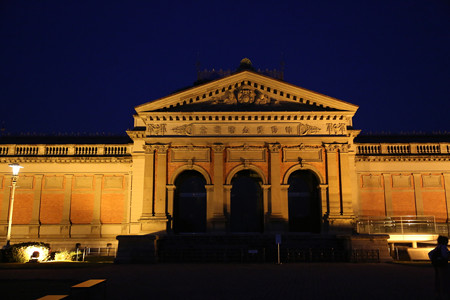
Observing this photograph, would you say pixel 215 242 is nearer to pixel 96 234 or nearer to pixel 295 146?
pixel 295 146

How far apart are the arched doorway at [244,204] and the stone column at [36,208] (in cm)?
1550

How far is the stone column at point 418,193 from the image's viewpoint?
3491cm

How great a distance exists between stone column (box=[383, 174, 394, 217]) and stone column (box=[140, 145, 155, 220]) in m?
18.8

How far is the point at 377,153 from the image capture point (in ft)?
117

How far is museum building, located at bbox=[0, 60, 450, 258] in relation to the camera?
30016 millimetres

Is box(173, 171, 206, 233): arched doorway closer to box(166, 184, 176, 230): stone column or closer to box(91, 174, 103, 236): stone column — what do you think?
box(166, 184, 176, 230): stone column

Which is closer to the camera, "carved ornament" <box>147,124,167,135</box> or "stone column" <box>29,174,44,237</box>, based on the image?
"carved ornament" <box>147,124,167,135</box>

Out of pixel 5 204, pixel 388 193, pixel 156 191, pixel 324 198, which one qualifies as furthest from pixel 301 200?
pixel 5 204

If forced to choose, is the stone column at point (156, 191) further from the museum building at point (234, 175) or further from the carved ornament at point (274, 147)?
the carved ornament at point (274, 147)

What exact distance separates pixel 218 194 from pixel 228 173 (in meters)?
1.66

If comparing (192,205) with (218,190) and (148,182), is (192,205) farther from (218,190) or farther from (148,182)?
(148,182)

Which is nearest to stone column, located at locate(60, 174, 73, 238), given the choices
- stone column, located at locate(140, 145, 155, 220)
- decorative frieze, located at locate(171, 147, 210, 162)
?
stone column, located at locate(140, 145, 155, 220)

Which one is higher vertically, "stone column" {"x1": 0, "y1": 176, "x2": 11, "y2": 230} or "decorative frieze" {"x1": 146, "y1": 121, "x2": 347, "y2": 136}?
"decorative frieze" {"x1": 146, "y1": 121, "x2": 347, "y2": 136}

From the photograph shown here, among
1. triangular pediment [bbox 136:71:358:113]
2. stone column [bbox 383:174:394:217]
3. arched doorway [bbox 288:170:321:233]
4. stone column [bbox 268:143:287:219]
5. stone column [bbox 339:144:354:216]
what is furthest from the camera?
stone column [bbox 383:174:394:217]
